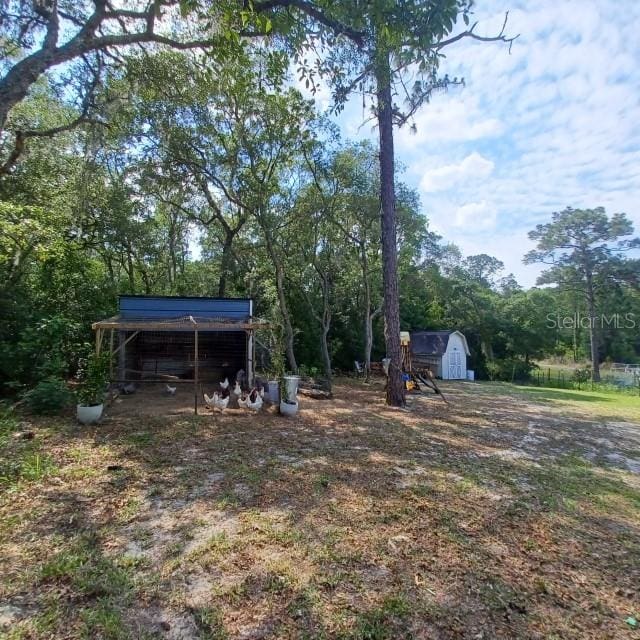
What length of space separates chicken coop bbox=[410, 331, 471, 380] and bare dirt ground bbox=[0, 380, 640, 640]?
16.9 m

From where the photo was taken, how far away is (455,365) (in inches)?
918

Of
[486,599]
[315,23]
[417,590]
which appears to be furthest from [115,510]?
[315,23]

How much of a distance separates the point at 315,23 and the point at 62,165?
10.1 m

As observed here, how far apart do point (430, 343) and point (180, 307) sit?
1692cm

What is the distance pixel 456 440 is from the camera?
6492 mm

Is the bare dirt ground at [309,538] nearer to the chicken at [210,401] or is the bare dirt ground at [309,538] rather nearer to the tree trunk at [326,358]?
the chicken at [210,401]

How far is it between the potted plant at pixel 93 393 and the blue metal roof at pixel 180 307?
377cm

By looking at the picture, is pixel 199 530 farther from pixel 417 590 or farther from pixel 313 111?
pixel 313 111

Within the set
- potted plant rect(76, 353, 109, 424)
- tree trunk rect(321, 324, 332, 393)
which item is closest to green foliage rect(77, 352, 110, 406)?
potted plant rect(76, 353, 109, 424)

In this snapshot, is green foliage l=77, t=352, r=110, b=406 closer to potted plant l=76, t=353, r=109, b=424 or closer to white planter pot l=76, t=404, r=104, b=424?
potted plant l=76, t=353, r=109, b=424

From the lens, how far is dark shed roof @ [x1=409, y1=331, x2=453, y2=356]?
22.9 meters

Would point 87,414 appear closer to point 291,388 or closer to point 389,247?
point 291,388

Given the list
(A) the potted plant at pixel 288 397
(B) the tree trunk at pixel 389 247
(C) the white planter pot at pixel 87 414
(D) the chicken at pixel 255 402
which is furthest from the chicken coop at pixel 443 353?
(C) the white planter pot at pixel 87 414

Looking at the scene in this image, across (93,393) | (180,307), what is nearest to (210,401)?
(93,393)
